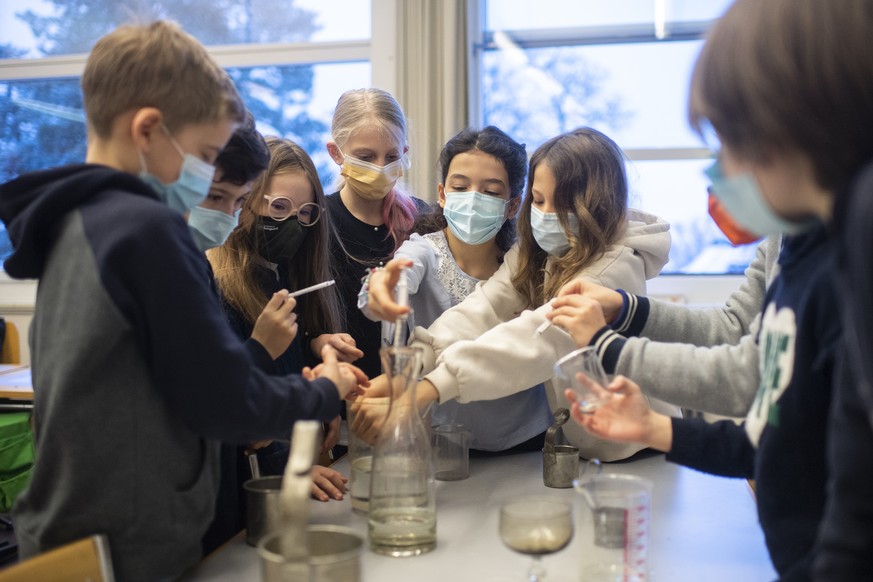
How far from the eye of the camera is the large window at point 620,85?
13.6 ft

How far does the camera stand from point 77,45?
4.97 m

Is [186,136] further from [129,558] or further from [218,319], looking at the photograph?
[129,558]

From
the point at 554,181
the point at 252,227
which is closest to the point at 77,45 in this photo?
the point at 252,227

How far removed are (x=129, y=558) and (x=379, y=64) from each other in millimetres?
3746

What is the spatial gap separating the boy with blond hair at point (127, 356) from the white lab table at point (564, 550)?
0.62 ft

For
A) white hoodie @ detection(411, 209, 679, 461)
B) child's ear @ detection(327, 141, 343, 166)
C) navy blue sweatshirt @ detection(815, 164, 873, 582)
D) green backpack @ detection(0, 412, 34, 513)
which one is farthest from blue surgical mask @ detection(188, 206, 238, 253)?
green backpack @ detection(0, 412, 34, 513)

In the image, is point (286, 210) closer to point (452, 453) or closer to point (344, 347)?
point (344, 347)

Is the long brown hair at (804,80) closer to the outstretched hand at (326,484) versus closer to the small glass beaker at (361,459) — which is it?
the small glass beaker at (361,459)

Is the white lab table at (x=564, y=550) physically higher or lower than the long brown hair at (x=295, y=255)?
lower

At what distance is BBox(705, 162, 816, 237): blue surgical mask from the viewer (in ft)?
2.79

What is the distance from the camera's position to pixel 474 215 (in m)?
1.86

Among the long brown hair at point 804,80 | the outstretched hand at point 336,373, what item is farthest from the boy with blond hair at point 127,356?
the long brown hair at point 804,80

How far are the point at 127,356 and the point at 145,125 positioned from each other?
31 centimetres

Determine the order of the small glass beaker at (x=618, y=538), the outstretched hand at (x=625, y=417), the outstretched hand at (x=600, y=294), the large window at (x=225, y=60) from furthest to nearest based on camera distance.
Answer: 1. the large window at (x=225, y=60)
2. the outstretched hand at (x=600, y=294)
3. the outstretched hand at (x=625, y=417)
4. the small glass beaker at (x=618, y=538)
